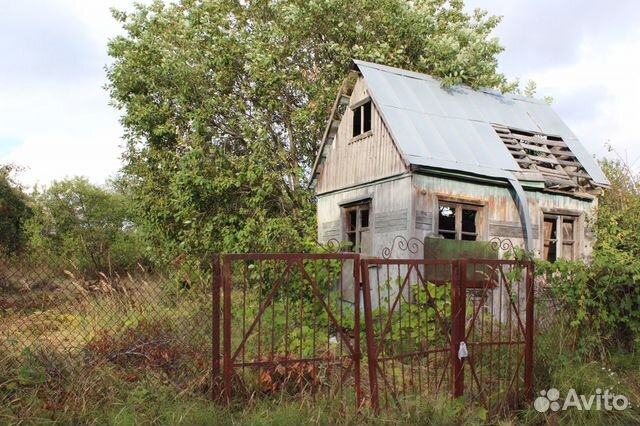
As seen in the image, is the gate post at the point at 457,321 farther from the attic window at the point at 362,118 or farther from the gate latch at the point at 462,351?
the attic window at the point at 362,118

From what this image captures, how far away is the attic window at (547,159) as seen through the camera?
37.0 ft

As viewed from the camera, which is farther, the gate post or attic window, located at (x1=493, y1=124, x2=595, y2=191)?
attic window, located at (x1=493, y1=124, x2=595, y2=191)

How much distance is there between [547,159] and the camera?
11.7 meters

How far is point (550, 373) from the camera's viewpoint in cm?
626

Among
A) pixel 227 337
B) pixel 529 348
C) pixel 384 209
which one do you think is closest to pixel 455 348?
pixel 529 348

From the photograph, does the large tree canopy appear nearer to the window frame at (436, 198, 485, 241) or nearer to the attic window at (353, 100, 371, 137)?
the attic window at (353, 100, 371, 137)

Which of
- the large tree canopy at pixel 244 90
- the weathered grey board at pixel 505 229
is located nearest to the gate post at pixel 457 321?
the weathered grey board at pixel 505 229

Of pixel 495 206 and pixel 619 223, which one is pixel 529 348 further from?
pixel 619 223

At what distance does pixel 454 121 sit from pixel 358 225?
327cm

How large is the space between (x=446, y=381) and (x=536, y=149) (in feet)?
26.0

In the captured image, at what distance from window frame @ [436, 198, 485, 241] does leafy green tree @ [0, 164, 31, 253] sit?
14.7 metres

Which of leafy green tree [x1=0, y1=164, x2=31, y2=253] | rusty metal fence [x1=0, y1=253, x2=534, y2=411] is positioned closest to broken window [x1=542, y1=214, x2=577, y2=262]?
rusty metal fence [x1=0, y1=253, x2=534, y2=411]

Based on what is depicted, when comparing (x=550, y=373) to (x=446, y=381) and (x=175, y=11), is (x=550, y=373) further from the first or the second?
(x=175, y=11)

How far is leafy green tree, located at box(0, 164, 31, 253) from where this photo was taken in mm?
17422
